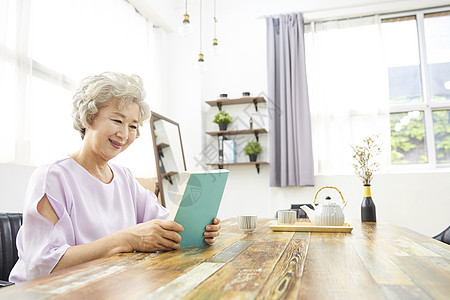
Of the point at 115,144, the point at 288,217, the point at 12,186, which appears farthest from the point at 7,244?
the point at 288,217

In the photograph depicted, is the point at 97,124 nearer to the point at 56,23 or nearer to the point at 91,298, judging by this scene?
the point at 91,298

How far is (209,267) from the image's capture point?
807 mm

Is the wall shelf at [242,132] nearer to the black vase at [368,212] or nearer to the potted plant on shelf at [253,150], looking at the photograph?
the potted plant on shelf at [253,150]

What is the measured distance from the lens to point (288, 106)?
3777mm

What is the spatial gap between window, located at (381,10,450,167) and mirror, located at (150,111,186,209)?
90.6 inches

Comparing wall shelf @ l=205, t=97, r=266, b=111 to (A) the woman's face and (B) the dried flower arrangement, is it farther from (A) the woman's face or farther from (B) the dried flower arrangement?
(A) the woman's face

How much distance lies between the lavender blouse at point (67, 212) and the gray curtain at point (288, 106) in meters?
2.41

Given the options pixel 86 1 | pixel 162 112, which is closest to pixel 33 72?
pixel 86 1

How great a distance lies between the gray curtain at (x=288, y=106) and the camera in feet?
12.2

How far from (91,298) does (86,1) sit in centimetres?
284

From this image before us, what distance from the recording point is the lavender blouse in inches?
39.0

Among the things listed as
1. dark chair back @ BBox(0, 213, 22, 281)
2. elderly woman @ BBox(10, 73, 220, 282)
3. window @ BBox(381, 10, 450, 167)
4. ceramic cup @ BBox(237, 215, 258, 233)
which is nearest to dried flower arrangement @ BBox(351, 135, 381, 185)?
window @ BBox(381, 10, 450, 167)

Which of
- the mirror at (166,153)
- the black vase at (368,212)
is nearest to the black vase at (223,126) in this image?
the mirror at (166,153)

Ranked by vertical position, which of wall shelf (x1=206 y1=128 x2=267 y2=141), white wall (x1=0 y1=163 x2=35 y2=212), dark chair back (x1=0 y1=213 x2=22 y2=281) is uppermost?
wall shelf (x1=206 y1=128 x2=267 y2=141)
